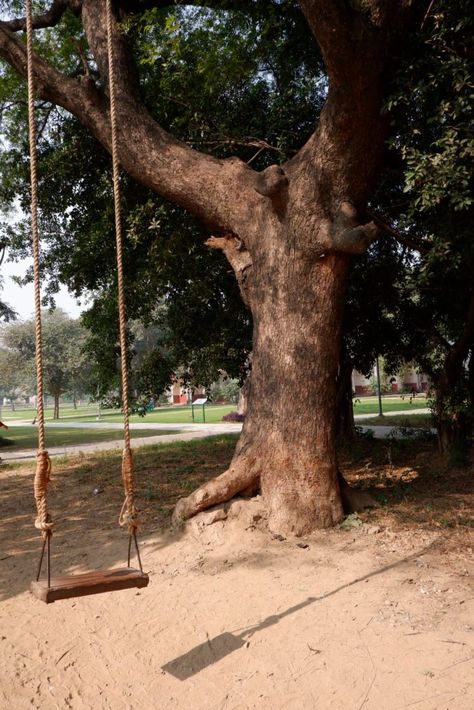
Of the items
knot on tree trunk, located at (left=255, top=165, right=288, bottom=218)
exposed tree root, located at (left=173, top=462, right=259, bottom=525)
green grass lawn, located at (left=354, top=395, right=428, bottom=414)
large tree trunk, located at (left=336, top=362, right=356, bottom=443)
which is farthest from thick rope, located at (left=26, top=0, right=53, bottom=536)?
green grass lawn, located at (left=354, top=395, right=428, bottom=414)

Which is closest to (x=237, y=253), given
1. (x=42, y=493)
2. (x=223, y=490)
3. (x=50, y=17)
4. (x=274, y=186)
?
(x=274, y=186)

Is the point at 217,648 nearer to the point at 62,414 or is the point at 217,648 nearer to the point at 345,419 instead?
the point at 345,419

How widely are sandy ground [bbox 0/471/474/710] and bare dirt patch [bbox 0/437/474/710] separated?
0.01m

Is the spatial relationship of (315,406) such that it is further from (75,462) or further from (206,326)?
(75,462)

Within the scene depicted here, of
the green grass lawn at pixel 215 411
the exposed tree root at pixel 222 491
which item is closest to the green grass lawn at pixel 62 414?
the green grass lawn at pixel 215 411

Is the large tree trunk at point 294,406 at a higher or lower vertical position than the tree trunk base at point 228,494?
higher

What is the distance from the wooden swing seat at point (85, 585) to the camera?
147 inches

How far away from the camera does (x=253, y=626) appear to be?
4777 mm

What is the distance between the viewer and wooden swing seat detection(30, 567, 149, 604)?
3.75 m

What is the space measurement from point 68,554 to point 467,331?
6702 mm

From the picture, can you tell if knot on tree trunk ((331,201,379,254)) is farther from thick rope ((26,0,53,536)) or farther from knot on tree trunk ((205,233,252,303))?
thick rope ((26,0,53,536))

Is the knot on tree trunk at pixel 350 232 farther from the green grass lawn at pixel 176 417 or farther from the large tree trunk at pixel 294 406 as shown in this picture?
the green grass lawn at pixel 176 417

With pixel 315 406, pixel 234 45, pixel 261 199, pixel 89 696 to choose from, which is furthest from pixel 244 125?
pixel 89 696

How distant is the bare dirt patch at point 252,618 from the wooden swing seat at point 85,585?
2.74ft
